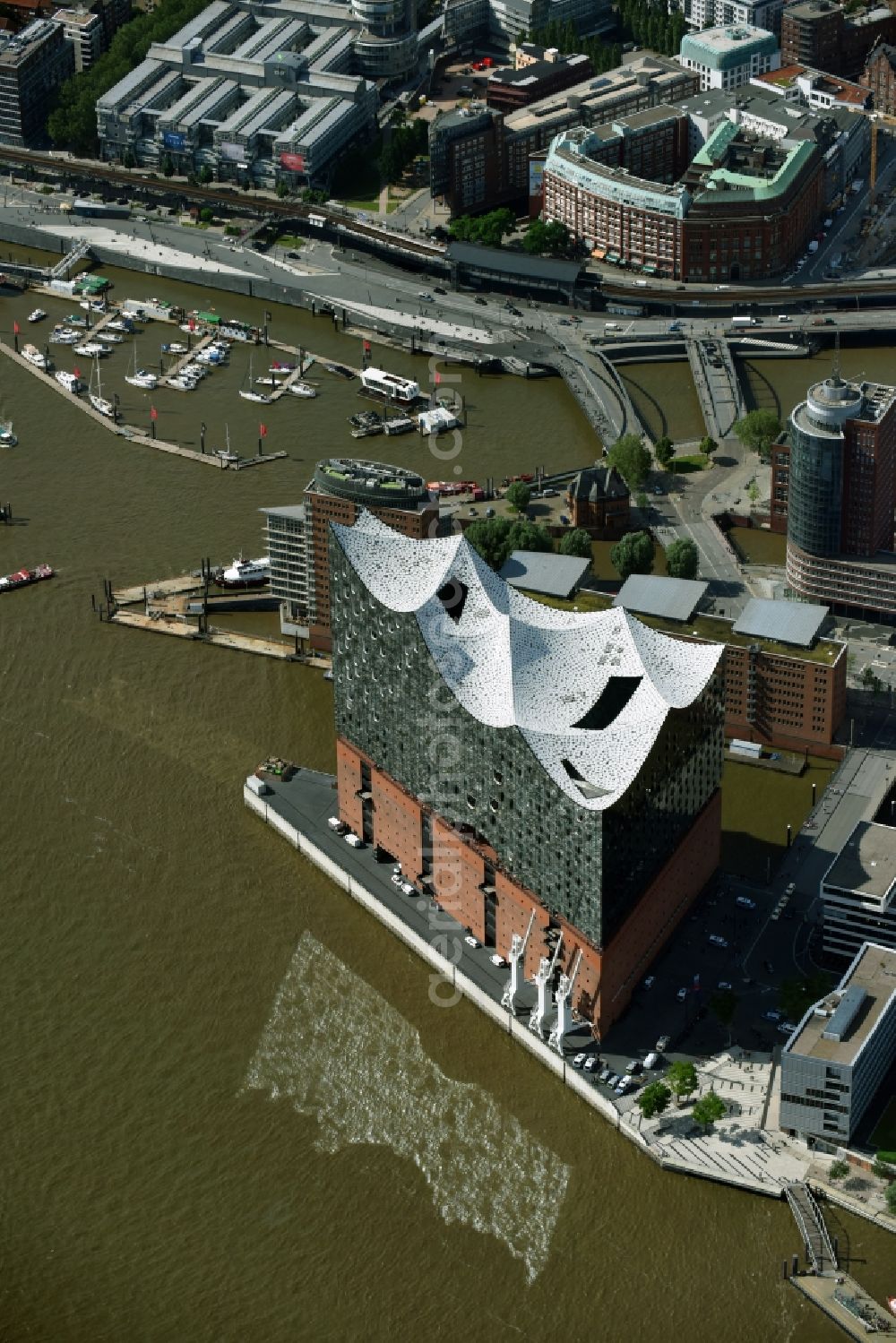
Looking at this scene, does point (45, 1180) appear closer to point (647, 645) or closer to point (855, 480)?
point (647, 645)

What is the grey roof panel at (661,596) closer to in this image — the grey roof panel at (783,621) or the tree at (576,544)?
the grey roof panel at (783,621)

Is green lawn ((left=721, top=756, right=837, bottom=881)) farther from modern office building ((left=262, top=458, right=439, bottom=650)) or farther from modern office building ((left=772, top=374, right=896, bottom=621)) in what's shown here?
modern office building ((left=262, top=458, right=439, bottom=650))

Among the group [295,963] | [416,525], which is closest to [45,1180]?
[295,963]

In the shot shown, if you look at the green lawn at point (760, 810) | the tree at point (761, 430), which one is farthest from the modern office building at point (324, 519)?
the tree at point (761, 430)

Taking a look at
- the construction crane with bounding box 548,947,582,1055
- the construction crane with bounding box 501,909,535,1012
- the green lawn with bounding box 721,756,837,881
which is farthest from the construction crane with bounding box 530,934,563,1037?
the green lawn with bounding box 721,756,837,881

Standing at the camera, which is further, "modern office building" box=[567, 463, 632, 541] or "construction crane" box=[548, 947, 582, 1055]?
"modern office building" box=[567, 463, 632, 541]

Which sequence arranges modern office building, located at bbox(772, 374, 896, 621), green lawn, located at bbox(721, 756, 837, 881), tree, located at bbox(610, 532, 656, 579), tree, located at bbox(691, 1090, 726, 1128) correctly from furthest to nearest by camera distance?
1. tree, located at bbox(610, 532, 656, 579)
2. modern office building, located at bbox(772, 374, 896, 621)
3. green lawn, located at bbox(721, 756, 837, 881)
4. tree, located at bbox(691, 1090, 726, 1128)

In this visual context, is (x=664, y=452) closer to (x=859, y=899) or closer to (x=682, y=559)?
(x=682, y=559)
